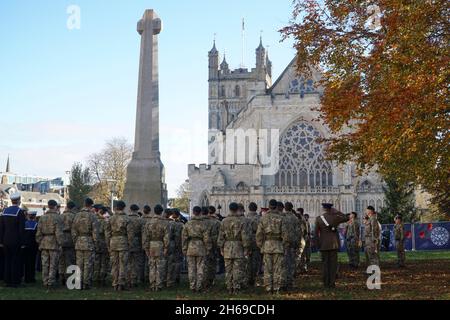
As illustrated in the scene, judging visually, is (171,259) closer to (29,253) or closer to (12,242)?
(12,242)

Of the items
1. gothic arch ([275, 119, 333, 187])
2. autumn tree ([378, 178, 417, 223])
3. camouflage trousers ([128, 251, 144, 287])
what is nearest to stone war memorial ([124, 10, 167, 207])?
camouflage trousers ([128, 251, 144, 287])

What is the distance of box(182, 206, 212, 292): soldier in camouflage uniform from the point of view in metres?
12.2

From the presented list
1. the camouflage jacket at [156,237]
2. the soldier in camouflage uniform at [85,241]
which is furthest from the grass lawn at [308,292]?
the camouflage jacket at [156,237]

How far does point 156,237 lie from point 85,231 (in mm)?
1632

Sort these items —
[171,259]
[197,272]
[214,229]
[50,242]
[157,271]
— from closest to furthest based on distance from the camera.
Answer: [197,272] < [157,271] < [214,229] < [50,242] < [171,259]

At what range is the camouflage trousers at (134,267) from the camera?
13023mm

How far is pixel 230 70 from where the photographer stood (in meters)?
82.9

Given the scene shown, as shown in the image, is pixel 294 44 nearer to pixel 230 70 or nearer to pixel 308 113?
pixel 308 113

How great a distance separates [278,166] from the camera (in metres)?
51.5

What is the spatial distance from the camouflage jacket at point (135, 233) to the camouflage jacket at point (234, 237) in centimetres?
212

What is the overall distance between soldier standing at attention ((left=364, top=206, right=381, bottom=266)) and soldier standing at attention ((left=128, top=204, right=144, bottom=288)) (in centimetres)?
700

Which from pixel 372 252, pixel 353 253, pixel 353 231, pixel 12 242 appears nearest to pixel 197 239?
pixel 12 242

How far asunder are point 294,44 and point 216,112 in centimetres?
6220
